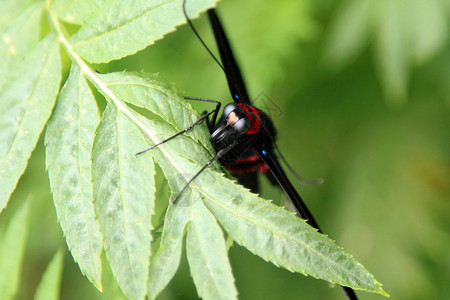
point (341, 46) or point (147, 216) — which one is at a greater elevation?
point (147, 216)

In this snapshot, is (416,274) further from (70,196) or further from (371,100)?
(70,196)

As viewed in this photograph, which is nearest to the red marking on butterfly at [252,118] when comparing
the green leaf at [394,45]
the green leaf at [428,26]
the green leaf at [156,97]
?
the green leaf at [156,97]

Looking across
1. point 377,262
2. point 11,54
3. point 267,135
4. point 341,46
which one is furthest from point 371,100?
point 11,54

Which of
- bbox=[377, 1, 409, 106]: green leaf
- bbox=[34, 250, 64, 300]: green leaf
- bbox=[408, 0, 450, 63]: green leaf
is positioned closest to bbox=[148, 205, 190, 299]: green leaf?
bbox=[34, 250, 64, 300]: green leaf

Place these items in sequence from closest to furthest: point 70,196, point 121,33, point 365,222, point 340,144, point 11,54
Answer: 1. point 70,196
2. point 121,33
3. point 11,54
4. point 365,222
5. point 340,144

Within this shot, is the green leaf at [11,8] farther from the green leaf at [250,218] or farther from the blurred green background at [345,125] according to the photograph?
the green leaf at [250,218]
